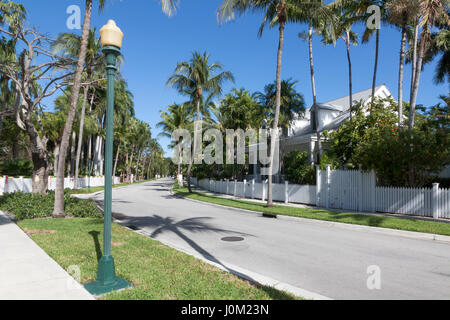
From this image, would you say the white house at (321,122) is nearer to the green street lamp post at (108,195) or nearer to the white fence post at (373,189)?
the white fence post at (373,189)

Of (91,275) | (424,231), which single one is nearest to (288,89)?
(424,231)

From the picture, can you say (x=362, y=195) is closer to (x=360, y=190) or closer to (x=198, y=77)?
(x=360, y=190)

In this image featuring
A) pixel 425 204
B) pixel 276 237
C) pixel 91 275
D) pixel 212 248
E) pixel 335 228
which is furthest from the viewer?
pixel 425 204

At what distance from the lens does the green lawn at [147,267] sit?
4023 millimetres

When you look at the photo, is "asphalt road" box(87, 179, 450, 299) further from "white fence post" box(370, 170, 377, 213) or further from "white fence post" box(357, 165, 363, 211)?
"white fence post" box(357, 165, 363, 211)

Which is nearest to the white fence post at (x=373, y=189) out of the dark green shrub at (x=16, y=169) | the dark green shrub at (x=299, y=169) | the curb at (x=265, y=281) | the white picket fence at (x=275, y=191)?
the white picket fence at (x=275, y=191)

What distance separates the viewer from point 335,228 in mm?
10125

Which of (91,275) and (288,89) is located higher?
(288,89)

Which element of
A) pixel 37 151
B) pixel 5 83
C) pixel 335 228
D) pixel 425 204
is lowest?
pixel 335 228

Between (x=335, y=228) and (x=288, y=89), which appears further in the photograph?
(x=288, y=89)

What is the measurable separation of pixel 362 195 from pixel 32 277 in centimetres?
1377

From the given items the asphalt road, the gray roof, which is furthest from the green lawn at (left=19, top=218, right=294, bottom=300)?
the gray roof

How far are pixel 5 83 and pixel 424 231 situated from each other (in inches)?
1115
